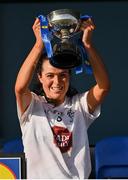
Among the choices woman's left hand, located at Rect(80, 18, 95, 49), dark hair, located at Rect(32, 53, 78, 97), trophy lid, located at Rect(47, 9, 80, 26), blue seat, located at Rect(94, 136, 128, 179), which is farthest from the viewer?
blue seat, located at Rect(94, 136, 128, 179)

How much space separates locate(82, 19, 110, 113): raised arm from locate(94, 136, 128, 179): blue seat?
795 mm

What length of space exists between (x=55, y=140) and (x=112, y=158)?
940 millimetres

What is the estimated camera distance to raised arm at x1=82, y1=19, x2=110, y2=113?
60.4 inches

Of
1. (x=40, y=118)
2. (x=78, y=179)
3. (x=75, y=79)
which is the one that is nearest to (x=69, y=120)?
(x=40, y=118)

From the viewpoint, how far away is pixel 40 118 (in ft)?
5.27

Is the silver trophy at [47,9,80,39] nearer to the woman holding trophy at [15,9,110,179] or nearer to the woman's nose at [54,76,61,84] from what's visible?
the woman holding trophy at [15,9,110,179]

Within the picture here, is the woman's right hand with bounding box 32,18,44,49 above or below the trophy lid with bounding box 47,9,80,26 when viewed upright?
below

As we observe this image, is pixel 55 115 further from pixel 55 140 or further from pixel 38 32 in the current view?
pixel 38 32

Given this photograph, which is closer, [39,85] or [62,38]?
[62,38]

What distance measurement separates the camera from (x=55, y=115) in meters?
1.63

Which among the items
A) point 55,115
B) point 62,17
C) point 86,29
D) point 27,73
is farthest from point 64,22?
point 55,115

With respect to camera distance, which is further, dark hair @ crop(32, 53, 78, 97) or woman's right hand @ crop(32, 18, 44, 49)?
dark hair @ crop(32, 53, 78, 97)

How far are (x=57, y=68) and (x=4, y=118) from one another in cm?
178

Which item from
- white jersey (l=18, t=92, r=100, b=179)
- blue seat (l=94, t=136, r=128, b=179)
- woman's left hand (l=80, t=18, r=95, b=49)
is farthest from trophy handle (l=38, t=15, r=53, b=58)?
blue seat (l=94, t=136, r=128, b=179)
